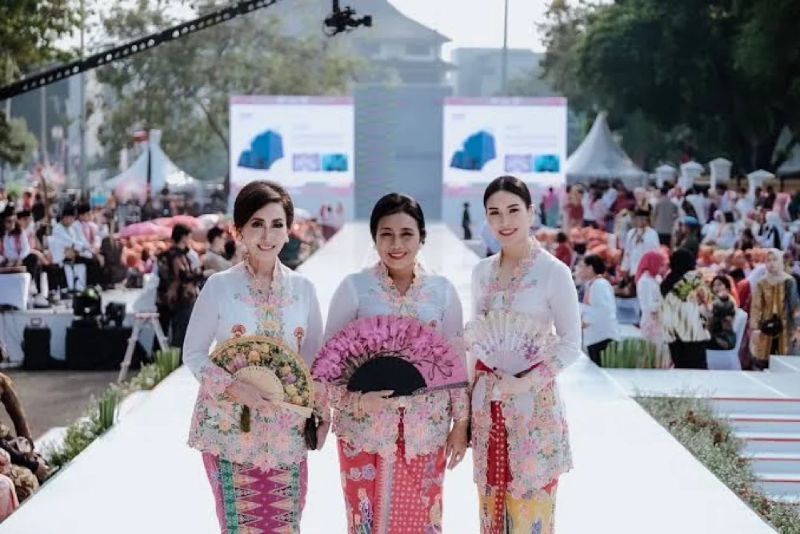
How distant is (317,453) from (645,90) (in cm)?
2981

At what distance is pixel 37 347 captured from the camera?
1410 centimetres

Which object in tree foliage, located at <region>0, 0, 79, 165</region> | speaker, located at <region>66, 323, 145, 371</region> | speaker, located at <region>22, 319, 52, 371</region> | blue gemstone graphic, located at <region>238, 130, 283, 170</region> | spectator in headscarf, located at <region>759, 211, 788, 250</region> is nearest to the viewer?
speaker, located at <region>66, 323, 145, 371</region>

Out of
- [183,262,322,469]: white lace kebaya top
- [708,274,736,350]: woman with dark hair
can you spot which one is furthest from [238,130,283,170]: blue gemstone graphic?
[183,262,322,469]: white lace kebaya top

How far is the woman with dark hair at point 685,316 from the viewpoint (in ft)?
34.8

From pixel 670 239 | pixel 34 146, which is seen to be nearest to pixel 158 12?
pixel 34 146

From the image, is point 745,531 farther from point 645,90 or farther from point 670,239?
point 645,90

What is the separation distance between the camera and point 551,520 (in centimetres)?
448

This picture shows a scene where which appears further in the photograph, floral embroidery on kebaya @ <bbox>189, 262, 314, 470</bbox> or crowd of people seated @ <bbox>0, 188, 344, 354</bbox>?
crowd of people seated @ <bbox>0, 188, 344, 354</bbox>

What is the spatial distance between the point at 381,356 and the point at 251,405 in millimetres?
416

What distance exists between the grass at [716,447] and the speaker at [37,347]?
23.0 ft

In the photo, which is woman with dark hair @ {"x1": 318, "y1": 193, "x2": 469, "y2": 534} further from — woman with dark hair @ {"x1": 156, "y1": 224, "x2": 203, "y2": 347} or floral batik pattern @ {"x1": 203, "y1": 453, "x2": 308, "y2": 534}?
woman with dark hair @ {"x1": 156, "y1": 224, "x2": 203, "y2": 347}

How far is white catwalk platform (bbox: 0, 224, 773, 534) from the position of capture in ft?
19.8

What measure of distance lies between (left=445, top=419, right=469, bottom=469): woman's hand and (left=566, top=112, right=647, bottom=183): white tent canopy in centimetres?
3181

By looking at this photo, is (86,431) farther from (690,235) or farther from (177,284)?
(690,235)
